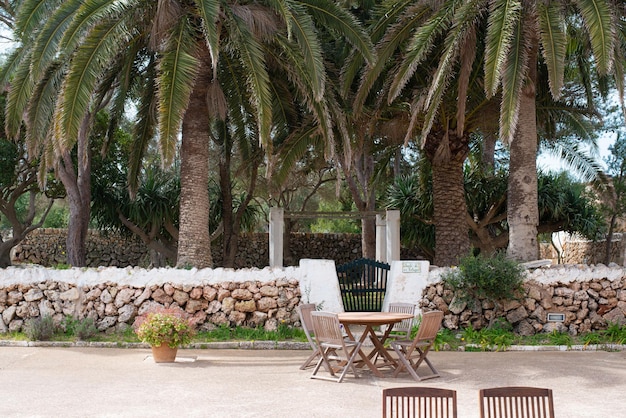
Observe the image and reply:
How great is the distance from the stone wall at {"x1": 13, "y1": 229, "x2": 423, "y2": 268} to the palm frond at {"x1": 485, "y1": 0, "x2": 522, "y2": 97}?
12.7 metres

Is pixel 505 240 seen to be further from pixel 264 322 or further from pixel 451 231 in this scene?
pixel 264 322

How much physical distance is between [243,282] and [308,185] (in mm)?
14567

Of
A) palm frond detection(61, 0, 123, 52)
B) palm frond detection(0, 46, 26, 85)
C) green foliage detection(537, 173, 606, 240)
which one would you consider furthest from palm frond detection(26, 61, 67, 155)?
green foliage detection(537, 173, 606, 240)

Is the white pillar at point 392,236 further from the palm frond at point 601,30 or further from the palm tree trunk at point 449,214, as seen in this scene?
the palm frond at point 601,30

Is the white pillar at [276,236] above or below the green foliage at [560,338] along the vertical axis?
above

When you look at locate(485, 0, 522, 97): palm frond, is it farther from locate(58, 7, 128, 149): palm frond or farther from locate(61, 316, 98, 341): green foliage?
locate(61, 316, 98, 341): green foliage

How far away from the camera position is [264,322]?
1256cm

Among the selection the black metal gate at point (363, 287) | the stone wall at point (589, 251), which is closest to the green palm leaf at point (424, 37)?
the black metal gate at point (363, 287)

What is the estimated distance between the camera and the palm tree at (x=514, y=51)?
11.7 metres

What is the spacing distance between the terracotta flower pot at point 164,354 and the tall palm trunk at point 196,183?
3386 mm

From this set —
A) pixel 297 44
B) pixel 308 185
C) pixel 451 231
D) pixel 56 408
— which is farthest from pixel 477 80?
pixel 308 185

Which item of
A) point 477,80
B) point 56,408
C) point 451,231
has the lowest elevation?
point 56,408

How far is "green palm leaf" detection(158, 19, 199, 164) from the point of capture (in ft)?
37.6

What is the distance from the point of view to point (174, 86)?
38.4ft
